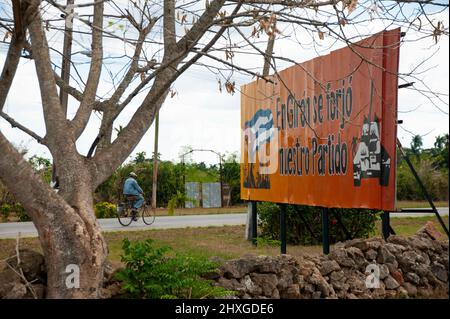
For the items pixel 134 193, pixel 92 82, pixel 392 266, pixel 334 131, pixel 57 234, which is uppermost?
pixel 92 82

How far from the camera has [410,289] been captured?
852 centimetres

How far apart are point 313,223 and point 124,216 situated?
8.34 m

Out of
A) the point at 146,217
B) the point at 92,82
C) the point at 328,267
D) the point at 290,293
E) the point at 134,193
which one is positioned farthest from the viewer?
the point at 146,217

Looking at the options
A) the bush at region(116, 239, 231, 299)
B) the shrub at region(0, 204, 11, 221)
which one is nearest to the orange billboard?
the bush at region(116, 239, 231, 299)

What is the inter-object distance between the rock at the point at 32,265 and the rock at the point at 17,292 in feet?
0.75

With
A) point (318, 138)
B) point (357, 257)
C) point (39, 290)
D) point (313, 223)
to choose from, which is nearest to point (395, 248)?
point (357, 257)

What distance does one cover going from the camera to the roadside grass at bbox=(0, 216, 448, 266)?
12881mm

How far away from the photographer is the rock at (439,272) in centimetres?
880

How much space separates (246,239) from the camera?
1569 cm

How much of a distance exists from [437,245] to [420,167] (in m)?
1.22

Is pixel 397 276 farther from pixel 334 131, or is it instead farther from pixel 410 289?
pixel 334 131

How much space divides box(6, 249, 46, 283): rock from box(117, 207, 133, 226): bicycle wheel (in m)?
13.5

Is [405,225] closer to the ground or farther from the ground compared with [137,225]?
farther from the ground

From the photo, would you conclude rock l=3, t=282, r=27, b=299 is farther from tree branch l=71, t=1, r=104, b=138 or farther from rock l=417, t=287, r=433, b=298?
rock l=417, t=287, r=433, b=298
